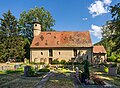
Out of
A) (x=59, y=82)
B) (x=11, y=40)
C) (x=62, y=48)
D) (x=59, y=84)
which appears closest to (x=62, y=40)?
(x=62, y=48)

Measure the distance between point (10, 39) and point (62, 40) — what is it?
15.2 m

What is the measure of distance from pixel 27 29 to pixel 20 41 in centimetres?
1252

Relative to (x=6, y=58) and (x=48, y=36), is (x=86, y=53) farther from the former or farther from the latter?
(x=6, y=58)

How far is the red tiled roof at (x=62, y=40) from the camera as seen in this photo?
46.8m

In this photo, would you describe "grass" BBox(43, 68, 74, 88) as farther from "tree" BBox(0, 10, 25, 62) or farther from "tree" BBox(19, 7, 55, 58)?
"tree" BBox(19, 7, 55, 58)

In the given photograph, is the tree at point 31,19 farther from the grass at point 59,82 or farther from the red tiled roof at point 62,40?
the grass at point 59,82

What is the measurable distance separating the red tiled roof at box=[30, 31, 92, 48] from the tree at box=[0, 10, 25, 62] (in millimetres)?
5604

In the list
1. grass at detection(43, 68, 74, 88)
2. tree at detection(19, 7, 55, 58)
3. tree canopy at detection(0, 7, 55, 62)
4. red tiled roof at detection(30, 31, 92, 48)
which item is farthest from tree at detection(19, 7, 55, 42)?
grass at detection(43, 68, 74, 88)

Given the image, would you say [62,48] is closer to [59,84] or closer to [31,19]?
[31,19]

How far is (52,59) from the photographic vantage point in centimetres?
4700

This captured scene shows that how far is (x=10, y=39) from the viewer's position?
50812mm

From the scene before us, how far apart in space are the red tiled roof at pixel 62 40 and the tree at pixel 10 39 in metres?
5.60

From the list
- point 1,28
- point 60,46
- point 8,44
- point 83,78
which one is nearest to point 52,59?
point 60,46

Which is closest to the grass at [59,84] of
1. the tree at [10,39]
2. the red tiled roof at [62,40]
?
the red tiled roof at [62,40]
